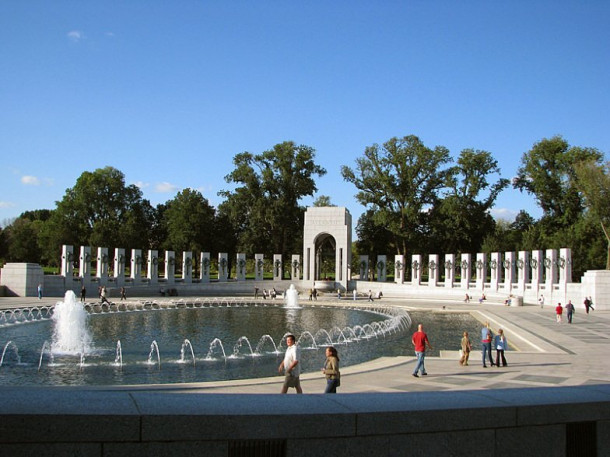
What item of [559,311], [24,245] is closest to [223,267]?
[24,245]

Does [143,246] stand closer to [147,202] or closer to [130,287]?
[147,202]

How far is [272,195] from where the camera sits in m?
68.9

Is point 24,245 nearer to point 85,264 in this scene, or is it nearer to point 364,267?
point 85,264

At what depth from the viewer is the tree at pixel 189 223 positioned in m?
66.4

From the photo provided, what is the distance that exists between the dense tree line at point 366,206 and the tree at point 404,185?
4.7 inches

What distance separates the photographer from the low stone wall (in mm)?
4508

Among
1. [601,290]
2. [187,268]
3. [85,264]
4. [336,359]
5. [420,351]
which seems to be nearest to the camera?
[336,359]

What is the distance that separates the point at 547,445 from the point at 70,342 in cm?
1922

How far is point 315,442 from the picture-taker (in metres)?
4.91

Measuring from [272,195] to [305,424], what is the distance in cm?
6444

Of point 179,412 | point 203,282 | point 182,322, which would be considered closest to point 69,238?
point 203,282

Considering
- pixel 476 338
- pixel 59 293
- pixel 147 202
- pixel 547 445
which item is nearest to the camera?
pixel 547 445

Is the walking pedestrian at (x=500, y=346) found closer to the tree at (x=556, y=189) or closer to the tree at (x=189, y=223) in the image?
the tree at (x=556, y=189)

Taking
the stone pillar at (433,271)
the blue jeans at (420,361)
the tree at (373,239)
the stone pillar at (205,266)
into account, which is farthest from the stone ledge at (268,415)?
the tree at (373,239)
